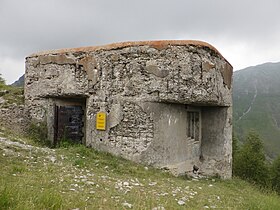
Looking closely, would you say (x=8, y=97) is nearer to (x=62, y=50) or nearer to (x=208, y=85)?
(x=62, y=50)

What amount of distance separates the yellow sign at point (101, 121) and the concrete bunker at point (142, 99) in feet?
0.09

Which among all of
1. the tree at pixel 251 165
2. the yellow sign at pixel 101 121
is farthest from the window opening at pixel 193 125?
the tree at pixel 251 165

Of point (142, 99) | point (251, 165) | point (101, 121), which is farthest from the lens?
point (251, 165)

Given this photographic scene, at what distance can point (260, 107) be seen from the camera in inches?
4126

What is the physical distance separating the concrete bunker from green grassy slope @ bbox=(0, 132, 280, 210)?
0.77m

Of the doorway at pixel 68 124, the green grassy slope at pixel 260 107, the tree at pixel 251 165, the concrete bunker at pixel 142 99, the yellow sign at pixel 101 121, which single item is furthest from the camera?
the green grassy slope at pixel 260 107

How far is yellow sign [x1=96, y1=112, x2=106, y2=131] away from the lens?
760cm

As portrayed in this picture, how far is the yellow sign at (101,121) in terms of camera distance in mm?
7597

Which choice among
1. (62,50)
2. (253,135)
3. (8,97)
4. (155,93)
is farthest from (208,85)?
(253,135)

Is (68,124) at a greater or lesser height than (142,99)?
lesser

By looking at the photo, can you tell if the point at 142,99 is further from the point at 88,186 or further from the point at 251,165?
the point at 251,165

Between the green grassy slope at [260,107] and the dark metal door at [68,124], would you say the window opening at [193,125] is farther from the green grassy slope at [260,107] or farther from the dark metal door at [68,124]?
the green grassy slope at [260,107]

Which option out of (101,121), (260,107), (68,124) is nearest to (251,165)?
(68,124)

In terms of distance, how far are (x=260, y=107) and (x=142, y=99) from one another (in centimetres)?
10682
